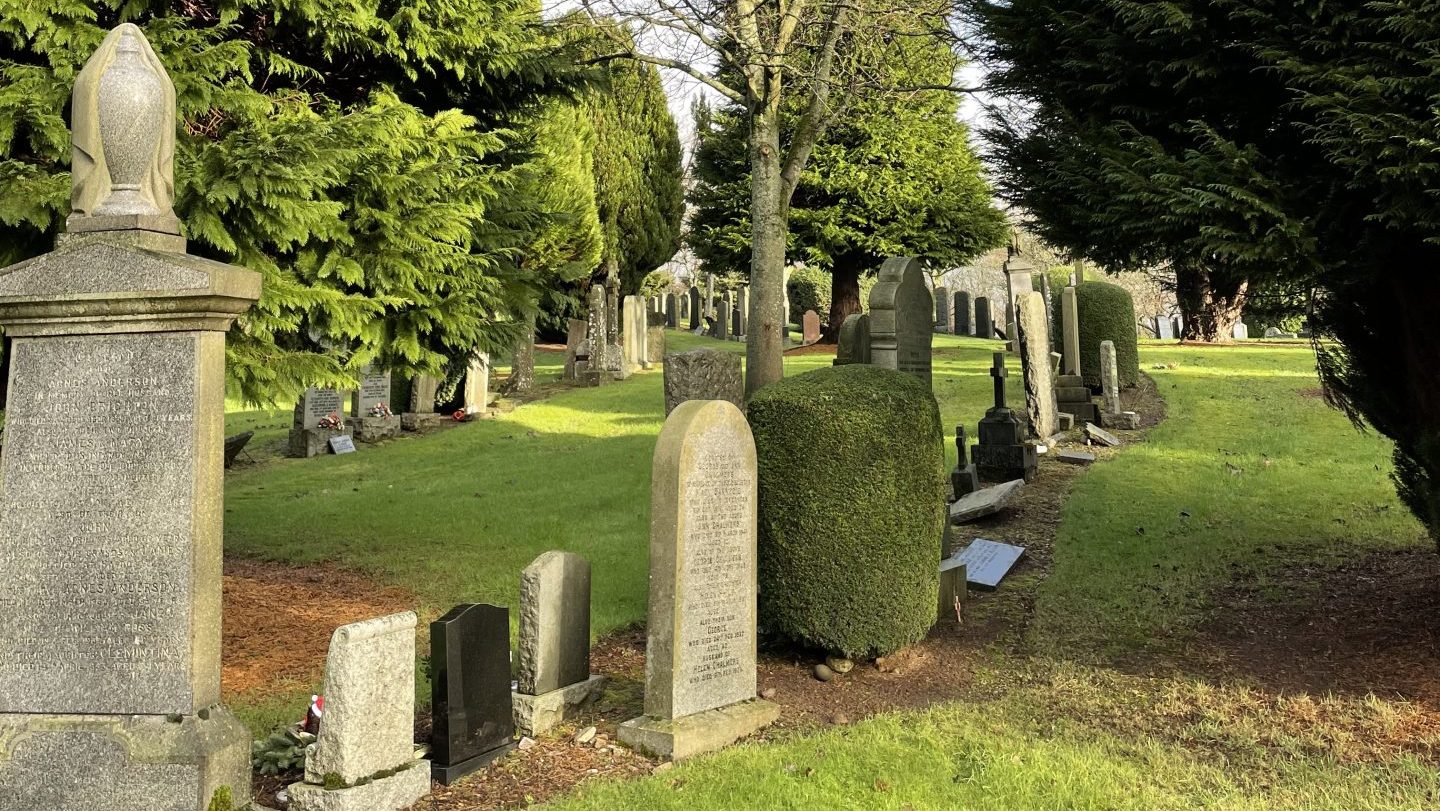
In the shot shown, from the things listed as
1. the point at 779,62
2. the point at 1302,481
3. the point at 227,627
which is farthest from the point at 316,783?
the point at 779,62

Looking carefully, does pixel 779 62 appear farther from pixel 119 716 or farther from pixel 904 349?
pixel 119 716

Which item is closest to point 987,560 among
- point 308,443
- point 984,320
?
point 308,443

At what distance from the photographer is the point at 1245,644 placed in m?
6.63

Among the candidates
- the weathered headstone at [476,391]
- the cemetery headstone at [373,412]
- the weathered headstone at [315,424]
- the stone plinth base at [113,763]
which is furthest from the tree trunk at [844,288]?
the stone plinth base at [113,763]

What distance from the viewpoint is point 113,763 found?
4262mm

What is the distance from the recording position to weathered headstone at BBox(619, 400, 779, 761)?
5281 millimetres

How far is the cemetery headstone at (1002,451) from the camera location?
11.9 m

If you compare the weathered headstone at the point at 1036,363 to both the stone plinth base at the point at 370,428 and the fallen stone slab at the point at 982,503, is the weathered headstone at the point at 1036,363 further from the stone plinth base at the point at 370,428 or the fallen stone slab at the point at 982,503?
the stone plinth base at the point at 370,428

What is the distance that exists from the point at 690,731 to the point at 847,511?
162 centimetres

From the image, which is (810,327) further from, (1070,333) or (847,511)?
(847,511)

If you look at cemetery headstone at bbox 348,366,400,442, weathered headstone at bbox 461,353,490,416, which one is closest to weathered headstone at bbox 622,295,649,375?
weathered headstone at bbox 461,353,490,416

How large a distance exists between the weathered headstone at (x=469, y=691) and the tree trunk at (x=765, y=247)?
971cm

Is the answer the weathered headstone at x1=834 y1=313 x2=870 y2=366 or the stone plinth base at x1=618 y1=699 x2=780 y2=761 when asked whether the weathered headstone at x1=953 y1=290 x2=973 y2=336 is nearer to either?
the weathered headstone at x1=834 y1=313 x2=870 y2=366

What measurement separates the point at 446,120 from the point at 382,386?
12.0 m
